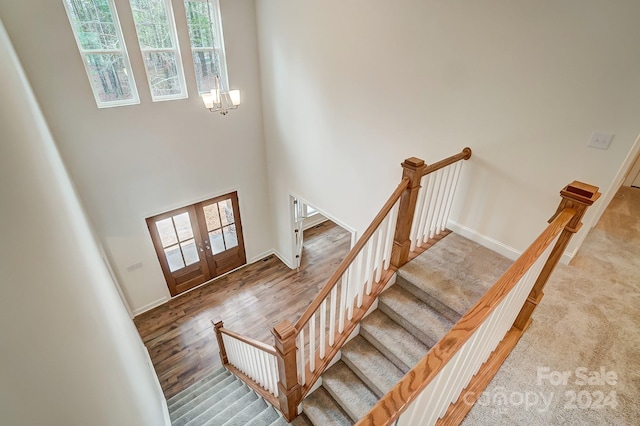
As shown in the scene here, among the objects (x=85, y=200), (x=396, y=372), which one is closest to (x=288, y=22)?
(x=85, y=200)

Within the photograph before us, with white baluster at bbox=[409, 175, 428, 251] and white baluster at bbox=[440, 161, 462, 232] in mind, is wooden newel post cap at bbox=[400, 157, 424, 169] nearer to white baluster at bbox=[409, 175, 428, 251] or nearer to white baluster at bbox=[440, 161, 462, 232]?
white baluster at bbox=[409, 175, 428, 251]

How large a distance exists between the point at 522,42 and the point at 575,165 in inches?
42.5

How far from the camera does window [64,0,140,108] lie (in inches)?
150

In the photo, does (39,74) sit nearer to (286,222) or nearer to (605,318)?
(286,222)

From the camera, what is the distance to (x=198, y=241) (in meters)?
5.86

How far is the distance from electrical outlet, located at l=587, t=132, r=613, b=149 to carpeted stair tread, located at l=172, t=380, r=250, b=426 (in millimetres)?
4194

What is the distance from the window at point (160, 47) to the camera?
4164 mm

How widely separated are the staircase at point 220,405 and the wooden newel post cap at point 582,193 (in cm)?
277

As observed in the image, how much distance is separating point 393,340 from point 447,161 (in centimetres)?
164

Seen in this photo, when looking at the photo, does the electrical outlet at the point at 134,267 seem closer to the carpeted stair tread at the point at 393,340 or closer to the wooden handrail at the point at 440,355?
the carpeted stair tread at the point at 393,340

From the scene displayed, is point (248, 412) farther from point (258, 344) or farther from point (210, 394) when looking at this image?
point (210, 394)

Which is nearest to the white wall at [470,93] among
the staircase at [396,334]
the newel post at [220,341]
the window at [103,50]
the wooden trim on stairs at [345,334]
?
the staircase at [396,334]

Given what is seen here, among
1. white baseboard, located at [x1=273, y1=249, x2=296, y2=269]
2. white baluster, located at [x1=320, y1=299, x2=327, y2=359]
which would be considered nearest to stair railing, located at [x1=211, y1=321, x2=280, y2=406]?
white baluster, located at [x1=320, y1=299, x2=327, y2=359]

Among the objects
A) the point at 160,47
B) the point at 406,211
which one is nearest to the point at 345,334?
the point at 406,211
